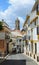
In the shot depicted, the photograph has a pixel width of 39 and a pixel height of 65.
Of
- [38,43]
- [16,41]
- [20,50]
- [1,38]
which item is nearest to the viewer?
[38,43]

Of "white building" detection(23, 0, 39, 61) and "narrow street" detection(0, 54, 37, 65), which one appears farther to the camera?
"white building" detection(23, 0, 39, 61)

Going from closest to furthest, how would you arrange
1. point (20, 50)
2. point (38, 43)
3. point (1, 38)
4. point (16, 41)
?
point (38, 43)
point (1, 38)
point (20, 50)
point (16, 41)

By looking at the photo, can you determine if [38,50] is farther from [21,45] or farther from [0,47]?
[21,45]

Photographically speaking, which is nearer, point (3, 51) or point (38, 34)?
point (38, 34)

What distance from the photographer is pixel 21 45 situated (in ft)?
283

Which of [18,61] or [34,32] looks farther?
[34,32]

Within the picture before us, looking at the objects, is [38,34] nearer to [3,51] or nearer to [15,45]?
[3,51]

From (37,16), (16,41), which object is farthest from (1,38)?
(16,41)

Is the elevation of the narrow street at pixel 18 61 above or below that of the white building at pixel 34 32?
below

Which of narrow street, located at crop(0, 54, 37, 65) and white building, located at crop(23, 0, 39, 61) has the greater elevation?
white building, located at crop(23, 0, 39, 61)

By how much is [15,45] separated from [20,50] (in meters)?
10.2

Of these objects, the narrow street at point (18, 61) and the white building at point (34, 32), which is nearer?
the narrow street at point (18, 61)

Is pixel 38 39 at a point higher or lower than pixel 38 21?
lower

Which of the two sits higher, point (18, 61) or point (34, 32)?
point (34, 32)
